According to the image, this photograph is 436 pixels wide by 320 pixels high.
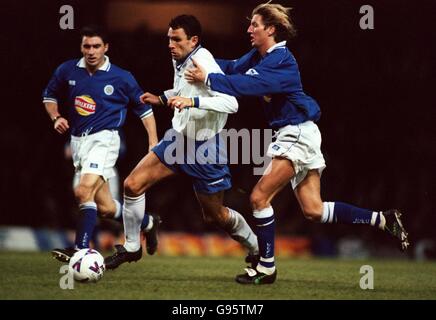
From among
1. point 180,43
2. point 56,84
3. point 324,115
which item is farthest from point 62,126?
point 324,115

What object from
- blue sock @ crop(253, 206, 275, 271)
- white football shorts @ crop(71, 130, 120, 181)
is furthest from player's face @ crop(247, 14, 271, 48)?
white football shorts @ crop(71, 130, 120, 181)

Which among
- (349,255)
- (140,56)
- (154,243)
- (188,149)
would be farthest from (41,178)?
(188,149)

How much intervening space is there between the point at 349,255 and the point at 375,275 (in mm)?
4193

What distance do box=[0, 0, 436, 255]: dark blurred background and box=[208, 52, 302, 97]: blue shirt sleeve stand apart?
6.46m

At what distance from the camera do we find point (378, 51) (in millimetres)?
12836

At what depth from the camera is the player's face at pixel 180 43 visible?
6383mm

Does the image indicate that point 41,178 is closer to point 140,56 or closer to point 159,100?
point 140,56

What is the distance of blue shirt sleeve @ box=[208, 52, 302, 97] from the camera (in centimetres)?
589

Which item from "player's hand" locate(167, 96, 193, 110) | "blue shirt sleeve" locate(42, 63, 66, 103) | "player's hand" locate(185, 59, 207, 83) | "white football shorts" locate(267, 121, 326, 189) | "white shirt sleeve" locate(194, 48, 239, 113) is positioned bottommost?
"white football shorts" locate(267, 121, 326, 189)

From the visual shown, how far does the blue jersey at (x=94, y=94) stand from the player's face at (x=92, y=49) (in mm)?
92

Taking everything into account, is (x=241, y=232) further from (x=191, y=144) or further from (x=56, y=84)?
(x=56, y=84)

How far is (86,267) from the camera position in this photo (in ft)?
18.8

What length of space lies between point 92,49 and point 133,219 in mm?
1460

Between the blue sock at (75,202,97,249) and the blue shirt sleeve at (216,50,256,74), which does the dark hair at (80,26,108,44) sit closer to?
the blue shirt sleeve at (216,50,256,74)
